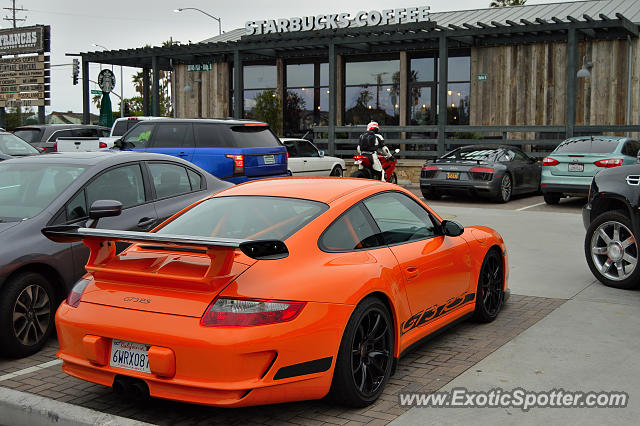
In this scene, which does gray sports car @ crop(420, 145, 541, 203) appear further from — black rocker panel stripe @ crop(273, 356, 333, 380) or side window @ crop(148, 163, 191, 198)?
black rocker panel stripe @ crop(273, 356, 333, 380)

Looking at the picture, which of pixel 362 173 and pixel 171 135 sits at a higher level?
pixel 171 135

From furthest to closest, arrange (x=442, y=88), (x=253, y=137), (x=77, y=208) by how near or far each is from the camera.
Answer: (x=442, y=88) < (x=253, y=137) < (x=77, y=208)

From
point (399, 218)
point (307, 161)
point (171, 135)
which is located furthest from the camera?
point (307, 161)

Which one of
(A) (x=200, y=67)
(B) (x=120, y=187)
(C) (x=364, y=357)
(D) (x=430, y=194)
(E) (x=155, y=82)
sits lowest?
(C) (x=364, y=357)

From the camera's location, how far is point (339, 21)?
85.8 feet

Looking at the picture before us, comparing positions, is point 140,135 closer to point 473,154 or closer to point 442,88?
point 473,154

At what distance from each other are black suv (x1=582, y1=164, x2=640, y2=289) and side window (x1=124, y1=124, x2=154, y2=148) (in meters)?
9.04

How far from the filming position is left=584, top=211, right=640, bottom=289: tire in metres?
7.72

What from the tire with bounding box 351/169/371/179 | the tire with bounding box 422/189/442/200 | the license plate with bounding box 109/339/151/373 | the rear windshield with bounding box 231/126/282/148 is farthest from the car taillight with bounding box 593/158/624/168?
the license plate with bounding box 109/339/151/373

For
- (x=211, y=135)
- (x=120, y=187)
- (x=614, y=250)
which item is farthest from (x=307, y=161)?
(x=120, y=187)

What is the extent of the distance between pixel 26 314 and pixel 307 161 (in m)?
14.4

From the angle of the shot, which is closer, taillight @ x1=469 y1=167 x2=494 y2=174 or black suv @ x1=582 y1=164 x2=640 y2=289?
black suv @ x1=582 y1=164 x2=640 y2=289

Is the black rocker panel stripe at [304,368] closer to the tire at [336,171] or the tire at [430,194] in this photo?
the tire at [430,194]

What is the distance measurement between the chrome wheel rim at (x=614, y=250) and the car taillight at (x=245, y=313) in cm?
502
